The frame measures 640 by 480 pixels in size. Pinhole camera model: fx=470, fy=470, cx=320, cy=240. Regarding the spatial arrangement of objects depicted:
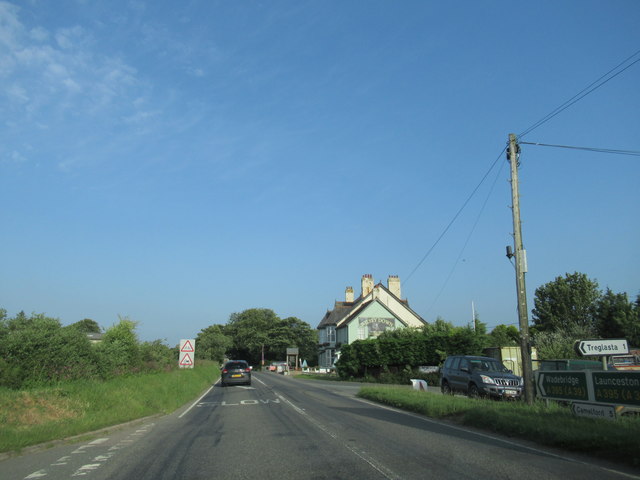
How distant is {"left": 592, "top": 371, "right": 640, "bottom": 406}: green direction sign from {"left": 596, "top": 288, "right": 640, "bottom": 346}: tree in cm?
3752

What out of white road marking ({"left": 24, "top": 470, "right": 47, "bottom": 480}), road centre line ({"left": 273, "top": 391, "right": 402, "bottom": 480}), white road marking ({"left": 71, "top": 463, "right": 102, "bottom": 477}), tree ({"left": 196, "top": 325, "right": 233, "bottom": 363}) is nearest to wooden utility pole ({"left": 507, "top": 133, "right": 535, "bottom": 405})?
road centre line ({"left": 273, "top": 391, "right": 402, "bottom": 480})

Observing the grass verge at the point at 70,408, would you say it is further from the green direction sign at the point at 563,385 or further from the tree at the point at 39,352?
the green direction sign at the point at 563,385

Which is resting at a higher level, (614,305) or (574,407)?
(614,305)

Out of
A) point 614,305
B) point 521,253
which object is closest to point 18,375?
point 521,253

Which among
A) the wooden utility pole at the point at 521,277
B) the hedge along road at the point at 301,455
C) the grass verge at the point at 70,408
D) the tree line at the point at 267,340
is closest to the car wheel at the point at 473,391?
the wooden utility pole at the point at 521,277

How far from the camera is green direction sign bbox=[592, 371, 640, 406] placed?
934cm

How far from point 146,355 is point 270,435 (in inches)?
622

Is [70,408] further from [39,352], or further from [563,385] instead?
[563,385]

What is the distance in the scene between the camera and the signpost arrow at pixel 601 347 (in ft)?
39.8

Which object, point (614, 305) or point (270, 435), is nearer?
point (270, 435)

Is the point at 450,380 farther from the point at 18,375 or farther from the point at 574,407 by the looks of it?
the point at 18,375

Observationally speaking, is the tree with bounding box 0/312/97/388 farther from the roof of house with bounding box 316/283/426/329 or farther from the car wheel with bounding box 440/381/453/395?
the roof of house with bounding box 316/283/426/329

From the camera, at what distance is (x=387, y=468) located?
22.7 ft

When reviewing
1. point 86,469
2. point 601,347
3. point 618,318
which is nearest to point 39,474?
point 86,469
